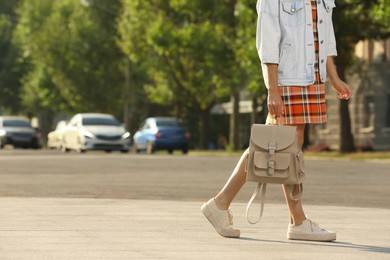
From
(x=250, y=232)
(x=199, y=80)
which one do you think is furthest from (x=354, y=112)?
(x=250, y=232)

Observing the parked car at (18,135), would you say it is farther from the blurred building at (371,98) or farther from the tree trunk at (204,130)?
the blurred building at (371,98)

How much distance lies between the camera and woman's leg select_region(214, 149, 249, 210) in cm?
986

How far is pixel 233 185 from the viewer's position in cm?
1003

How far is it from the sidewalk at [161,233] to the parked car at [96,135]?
35.4 meters

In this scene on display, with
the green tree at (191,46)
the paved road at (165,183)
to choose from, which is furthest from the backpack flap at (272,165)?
the green tree at (191,46)

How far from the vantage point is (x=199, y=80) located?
60.2 meters

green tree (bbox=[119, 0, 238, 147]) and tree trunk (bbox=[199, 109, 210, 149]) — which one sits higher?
green tree (bbox=[119, 0, 238, 147])

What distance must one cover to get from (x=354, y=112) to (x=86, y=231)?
49.6m

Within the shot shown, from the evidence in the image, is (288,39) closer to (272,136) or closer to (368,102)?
(272,136)

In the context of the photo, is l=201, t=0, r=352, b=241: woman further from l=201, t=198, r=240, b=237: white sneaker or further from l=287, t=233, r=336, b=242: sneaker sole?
l=201, t=198, r=240, b=237: white sneaker

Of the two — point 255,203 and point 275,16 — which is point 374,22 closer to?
point 255,203

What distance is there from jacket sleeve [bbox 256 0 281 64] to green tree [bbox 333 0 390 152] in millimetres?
33755

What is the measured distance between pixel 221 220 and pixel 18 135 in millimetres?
53098

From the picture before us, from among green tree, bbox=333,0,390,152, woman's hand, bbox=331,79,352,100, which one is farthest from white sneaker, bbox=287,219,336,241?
green tree, bbox=333,0,390,152
